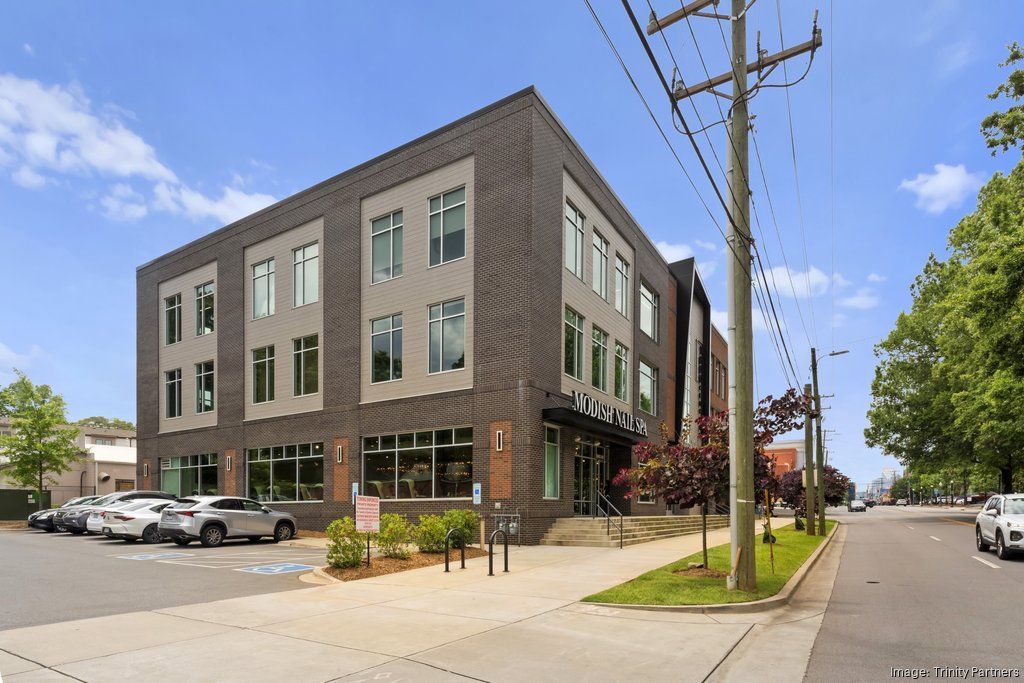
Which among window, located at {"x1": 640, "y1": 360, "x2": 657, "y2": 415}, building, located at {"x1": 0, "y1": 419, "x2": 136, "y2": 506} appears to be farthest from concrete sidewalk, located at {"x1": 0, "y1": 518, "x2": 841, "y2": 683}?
building, located at {"x1": 0, "y1": 419, "x2": 136, "y2": 506}

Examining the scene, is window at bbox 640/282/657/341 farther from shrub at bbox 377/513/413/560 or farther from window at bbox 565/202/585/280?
shrub at bbox 377/513/413/560

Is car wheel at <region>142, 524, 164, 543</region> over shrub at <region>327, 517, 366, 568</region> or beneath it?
beneath

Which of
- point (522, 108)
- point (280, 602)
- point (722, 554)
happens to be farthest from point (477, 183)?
point (280, 602)

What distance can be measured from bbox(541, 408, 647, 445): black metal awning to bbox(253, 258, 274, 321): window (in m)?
15.5

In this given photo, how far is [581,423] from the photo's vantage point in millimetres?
25328

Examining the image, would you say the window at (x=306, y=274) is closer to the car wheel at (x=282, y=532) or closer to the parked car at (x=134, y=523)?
the car wheel at (x=282, y=532)

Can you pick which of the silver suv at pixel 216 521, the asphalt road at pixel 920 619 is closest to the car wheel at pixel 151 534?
the silver suv at pixel 216 521

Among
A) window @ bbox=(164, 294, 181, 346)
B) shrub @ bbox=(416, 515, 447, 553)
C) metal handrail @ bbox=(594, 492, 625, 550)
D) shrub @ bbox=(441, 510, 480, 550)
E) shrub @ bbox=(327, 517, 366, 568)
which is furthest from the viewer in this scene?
window @ bbox=(164, 294, 181, 346)

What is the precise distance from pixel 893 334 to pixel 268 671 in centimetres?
5212

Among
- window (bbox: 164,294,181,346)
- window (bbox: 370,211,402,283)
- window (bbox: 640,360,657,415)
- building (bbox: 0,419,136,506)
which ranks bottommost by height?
building (bbox: 0,419,136,506)

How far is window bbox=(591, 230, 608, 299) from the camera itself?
98.5 ft

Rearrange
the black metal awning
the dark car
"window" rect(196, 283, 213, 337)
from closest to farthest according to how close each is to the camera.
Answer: the black metal awning
the dark car
"window" rect(196, 283, 213, 337)

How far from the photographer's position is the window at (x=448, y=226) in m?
26.0

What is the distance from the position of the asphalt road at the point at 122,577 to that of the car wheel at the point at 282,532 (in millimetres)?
794
